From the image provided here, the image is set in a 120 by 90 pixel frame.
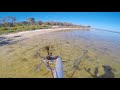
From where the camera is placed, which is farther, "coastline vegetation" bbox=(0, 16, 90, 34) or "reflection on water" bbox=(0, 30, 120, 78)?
"reflection on water" bbox=(0, 30, 120, 78)

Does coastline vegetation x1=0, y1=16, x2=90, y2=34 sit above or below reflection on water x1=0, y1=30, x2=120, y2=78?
above

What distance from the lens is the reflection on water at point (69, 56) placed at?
11.8 ft

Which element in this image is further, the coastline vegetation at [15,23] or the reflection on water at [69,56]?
the reflection on water at [69,56]

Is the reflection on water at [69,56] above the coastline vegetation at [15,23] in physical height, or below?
below

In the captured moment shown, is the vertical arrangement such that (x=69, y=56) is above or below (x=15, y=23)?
below

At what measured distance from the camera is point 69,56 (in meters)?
4.46

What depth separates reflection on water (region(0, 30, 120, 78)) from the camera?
3.60 meters

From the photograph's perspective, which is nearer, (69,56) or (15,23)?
(15,23)
